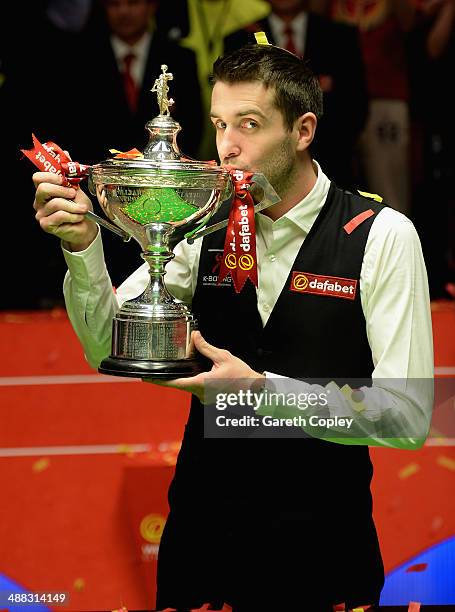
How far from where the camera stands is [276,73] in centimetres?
237

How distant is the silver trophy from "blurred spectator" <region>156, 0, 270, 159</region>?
3372mm

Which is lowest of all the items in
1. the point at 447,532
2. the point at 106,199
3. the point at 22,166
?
the point at 447,532

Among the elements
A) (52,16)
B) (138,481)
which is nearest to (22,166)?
(52,16)

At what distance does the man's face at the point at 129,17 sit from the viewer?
19.2 ft

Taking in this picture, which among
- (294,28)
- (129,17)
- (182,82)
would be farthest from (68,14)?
(294,28)

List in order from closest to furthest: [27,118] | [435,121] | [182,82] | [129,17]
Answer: [182,82] < [27,118] < [129,17] < [435,121]

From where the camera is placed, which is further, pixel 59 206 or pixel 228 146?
pixel 228 146

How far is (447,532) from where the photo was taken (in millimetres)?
3545

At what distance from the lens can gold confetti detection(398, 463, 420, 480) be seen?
150 inches

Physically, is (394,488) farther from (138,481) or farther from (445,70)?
(445,70)

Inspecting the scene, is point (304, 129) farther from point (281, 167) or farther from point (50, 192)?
point (50, 192)

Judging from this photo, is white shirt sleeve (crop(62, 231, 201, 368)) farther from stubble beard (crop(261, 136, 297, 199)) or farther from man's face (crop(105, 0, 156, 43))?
man's face (crop(105, 0, 156, 43))

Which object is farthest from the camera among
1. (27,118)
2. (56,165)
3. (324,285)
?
(27,118)

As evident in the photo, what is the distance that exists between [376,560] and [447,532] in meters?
1.16
